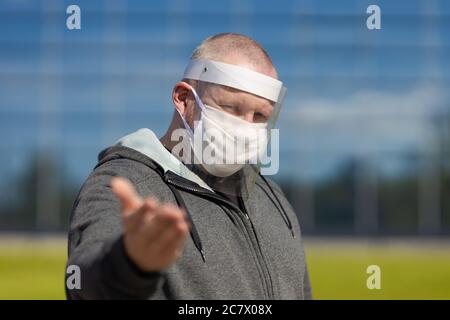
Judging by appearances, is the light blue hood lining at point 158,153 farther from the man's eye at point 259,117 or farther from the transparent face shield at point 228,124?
the man's eye at point 259,117

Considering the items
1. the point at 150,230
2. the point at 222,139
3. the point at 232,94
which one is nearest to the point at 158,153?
the point at 222,139

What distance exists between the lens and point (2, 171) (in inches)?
1294

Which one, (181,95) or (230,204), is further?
(181,95)

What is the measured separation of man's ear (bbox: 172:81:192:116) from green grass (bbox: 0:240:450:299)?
11800 mm

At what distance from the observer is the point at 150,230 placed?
2.08 meters

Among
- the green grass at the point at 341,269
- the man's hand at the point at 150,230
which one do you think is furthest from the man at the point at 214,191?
the green grass at the point at 341,269

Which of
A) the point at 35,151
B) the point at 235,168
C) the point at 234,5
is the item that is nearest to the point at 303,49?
the point at 234,5

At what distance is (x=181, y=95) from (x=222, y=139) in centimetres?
29

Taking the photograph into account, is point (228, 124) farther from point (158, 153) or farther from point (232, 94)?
point (158, 153)

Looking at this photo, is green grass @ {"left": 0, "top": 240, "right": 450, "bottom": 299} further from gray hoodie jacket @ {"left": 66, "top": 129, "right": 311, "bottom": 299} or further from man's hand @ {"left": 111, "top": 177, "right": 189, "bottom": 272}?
man's hand @ {"left": 111, "top": 177, "right": 189, "bottom": 272}

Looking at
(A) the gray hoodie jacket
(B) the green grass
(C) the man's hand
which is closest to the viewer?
(C) the man's hand

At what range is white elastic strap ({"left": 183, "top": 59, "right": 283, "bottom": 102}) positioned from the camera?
334cm

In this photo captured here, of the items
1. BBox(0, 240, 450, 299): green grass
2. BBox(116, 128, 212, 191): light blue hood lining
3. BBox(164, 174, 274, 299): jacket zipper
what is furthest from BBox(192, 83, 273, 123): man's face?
BBox(0, 240, 450, 299): green grass

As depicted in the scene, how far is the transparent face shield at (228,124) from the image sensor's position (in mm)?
3393
